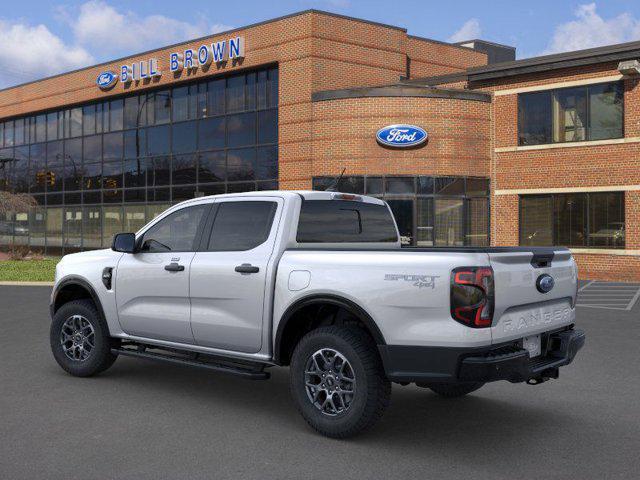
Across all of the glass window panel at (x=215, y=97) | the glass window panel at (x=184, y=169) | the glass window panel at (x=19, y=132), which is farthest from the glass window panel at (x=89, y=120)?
the glass window panel at (x=215, y=97)

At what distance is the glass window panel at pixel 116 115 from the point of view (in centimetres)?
3259

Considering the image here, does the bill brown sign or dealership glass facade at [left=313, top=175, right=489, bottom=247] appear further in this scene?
the bill brown sign

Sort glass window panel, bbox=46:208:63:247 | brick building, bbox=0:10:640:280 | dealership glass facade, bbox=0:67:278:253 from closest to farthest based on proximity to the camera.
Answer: brick building, bbox=0:10:640:280
dealership glass facade, bbox=0:67:278:253
glass window panel, bbox=46:208:63:247

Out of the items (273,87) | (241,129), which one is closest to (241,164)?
(241,129)

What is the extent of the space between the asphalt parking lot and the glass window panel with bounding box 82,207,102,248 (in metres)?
26.9

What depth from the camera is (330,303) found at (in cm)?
529

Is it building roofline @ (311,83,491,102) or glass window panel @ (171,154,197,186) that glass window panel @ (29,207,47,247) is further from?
building roofline @ (311,83,491,102)

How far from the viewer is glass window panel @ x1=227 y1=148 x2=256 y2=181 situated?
27328 millimetres

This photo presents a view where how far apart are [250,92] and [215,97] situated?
1932 millimetres

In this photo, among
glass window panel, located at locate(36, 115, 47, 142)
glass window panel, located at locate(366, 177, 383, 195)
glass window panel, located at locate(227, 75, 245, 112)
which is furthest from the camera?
glass window panel, located at locate(36, 115, 47, 142)

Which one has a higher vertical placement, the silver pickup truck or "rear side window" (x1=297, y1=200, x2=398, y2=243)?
"rear side window" (x1=297, y1=200, x2=398, y2=243)

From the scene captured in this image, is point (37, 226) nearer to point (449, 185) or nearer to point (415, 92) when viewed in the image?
point (415, 92)

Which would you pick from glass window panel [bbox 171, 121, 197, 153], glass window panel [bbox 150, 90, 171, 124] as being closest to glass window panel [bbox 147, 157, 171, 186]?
glass window panel [bbox 171, 121, 197, 153]

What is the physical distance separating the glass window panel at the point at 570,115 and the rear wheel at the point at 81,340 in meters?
18.8
